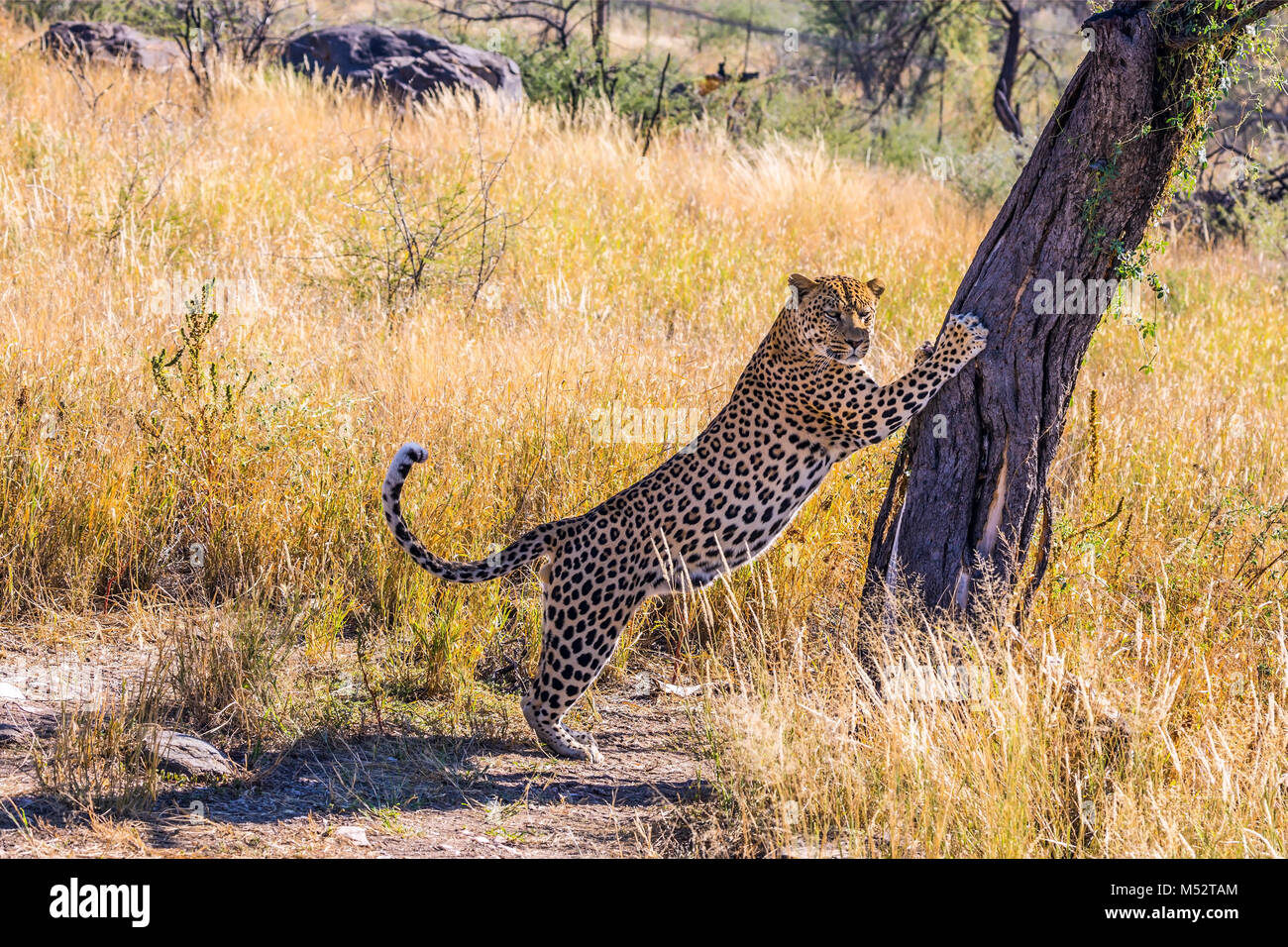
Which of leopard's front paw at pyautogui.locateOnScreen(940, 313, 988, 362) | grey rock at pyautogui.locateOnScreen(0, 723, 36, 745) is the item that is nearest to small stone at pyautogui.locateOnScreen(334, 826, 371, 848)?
grey rock at pyautogui.locateOnScreen(0, 723, 36, 745)

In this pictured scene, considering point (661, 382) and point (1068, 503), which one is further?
point (661, 382)

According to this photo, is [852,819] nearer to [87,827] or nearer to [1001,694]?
[1001,694]

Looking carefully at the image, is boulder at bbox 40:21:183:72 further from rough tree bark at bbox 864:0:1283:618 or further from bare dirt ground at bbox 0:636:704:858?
rough tree bark at bbox 864:0:1283:618

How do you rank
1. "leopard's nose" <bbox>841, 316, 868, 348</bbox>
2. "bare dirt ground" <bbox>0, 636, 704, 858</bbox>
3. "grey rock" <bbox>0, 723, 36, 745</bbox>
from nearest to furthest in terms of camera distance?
"bare dirt ground" <bbox>0, 636, 704, 858</bbox> → "grey rock" <bbox>0, 723, 36, 745</bbox> → "leopard's nose" <bbox>841, 316, 868, 348</bbox>

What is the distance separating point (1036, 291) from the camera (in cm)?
421

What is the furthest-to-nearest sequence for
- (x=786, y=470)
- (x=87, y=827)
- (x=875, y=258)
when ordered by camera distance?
(x=875, y=258) → (x=786, y=470) → (x=87, y=827)

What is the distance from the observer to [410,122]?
12.9 metres

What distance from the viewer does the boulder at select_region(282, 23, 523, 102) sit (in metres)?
15.3

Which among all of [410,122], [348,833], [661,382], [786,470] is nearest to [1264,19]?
[786,470]

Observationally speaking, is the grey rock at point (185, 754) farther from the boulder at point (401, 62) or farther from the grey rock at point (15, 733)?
the boulder at point (401, 62)

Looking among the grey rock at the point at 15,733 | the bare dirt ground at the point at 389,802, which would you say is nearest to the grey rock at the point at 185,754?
the bare dirt ground at the point at 389,802

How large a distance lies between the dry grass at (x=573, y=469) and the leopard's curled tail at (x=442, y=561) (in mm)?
704

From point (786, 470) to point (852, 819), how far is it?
1.30m

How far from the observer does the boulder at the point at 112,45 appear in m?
14.1
